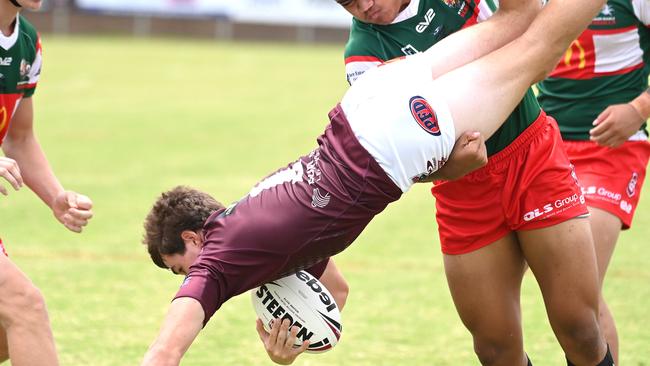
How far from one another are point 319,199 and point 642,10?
264 centimetres

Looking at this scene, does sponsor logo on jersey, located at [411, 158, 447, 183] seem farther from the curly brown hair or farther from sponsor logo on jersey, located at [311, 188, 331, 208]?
the curly brown hair

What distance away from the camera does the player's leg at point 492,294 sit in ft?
17.0

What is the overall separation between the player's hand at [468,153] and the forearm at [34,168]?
220 centimetres

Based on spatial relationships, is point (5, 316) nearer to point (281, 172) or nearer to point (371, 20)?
point (281, 172)

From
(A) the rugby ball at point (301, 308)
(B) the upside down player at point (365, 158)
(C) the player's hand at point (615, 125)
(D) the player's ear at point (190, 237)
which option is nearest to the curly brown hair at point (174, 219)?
(D) the player's ear at point (190, 237)

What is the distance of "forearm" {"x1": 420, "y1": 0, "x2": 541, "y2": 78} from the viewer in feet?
15.4

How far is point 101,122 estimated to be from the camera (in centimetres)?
1855

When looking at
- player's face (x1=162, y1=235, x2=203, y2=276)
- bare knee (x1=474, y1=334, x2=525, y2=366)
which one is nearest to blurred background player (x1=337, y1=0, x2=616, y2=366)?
bare knee (x1=474, y1=334, x2=525, y2=366)

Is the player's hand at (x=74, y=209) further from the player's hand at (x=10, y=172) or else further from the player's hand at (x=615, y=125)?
the player's hand at (x=615, y=125)

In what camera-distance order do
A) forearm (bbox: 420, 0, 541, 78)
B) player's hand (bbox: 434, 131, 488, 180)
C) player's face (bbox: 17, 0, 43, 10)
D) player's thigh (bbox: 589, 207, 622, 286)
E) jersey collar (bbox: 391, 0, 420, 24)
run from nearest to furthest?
player's hand (bbox: 434, 131, 488, 180), forearm (bbox: 420, 0, 541, 78), jersey collar (bbox: 391, 0, 420, 24), player's face (bbox: 17, 0, 43, 10), player's thigh (bbox: 589, 207, 622, 286)

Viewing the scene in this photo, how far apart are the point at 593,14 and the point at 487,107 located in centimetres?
65

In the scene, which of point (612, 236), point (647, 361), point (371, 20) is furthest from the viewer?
point (647, 361)

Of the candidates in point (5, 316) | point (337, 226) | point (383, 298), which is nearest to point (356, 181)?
point (337, 226)

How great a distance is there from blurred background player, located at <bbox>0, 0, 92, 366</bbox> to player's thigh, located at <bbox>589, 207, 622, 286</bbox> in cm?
281
